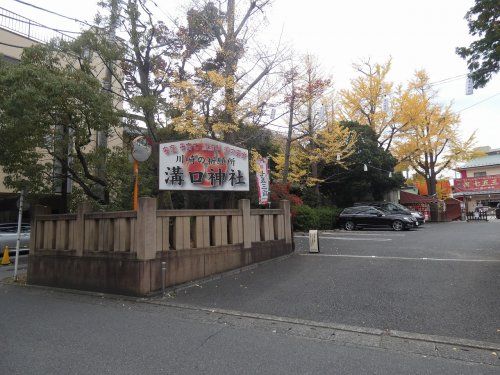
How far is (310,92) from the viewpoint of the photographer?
13898 mm

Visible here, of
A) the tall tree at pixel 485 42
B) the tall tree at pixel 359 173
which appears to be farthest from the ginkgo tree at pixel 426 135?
the tall tree at pixel 485 42

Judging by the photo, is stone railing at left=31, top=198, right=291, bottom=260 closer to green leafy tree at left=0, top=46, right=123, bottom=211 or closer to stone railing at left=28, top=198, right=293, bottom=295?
stone railing at left=28, top=198, right=293, bottom=295

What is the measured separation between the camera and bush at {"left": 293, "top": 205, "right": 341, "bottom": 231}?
20.9 metres

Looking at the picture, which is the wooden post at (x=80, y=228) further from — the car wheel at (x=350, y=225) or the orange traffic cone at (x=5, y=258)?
the car wheel at (x=350, y=225)

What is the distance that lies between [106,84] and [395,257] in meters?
9.71

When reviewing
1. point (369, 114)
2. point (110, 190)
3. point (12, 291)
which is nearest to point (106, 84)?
point (110, 190)

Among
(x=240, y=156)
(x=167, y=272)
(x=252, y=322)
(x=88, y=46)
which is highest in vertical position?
(x=88, y=46)

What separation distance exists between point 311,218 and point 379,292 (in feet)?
47.4

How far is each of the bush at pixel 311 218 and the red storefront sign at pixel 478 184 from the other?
27.1 meters

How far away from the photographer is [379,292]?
263 inches

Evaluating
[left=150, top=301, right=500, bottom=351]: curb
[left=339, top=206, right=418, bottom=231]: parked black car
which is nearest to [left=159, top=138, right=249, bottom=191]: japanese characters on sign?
[left=150, top=301, right=500, bottom=351]: curb

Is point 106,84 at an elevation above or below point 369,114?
below

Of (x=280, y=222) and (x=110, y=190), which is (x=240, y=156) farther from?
(x=110, y=190)

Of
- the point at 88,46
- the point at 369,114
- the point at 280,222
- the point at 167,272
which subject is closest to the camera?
the point at 167,272
